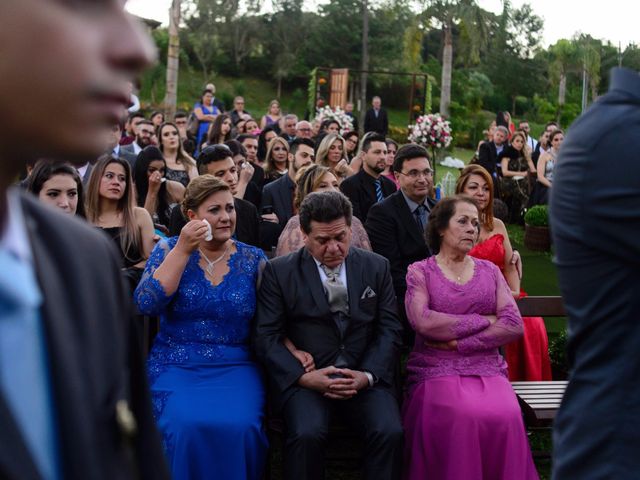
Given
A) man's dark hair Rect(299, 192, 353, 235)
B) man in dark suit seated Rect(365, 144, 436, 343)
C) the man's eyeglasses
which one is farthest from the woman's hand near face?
the man's eyeglasses

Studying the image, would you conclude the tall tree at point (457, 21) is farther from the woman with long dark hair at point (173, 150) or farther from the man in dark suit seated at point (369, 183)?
the man in dark suit seated at point (369, 183)

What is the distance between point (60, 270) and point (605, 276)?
125 cm

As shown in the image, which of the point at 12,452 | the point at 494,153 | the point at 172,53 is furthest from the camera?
the point at 172,53

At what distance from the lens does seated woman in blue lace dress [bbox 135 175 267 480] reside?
477cm

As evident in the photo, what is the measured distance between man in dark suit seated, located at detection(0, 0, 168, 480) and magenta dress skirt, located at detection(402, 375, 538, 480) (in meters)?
3.82

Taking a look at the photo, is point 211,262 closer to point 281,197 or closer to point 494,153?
point 281,197

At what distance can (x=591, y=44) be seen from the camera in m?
37.3

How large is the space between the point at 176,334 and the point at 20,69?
4.30 m

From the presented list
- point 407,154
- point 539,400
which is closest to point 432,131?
point 407,154

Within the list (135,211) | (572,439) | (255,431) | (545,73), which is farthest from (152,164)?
(545,73)

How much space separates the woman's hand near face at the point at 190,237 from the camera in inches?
199

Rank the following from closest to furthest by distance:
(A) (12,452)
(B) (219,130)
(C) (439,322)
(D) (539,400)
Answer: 1. (A) (12,452)
2. (C) (439,322)
3. (D) (539,400)
4. (B) (219,130)

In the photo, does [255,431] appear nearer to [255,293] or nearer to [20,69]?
[255,293]

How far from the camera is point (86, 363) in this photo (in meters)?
1.19
